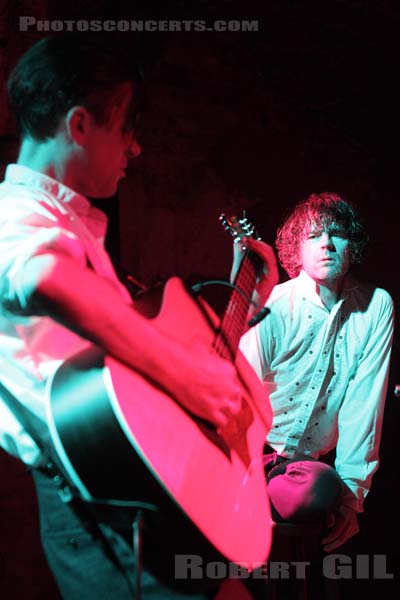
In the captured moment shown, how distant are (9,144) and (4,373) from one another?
127 cm

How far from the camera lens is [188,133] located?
2.88 meters

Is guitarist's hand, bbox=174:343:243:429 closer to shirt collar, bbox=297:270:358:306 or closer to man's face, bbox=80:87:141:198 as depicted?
man's face, bbox=80:87:141:198

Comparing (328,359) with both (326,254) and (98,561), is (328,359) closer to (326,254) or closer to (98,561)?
(326,254)

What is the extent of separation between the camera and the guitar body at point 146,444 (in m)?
1.36

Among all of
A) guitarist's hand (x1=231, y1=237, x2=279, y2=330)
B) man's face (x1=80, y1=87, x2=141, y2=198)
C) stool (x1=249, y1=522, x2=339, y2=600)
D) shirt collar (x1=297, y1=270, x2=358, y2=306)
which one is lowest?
stool (x1=249, y1=522, x2=339, y2=600)

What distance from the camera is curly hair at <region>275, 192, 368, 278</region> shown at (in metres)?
2.60

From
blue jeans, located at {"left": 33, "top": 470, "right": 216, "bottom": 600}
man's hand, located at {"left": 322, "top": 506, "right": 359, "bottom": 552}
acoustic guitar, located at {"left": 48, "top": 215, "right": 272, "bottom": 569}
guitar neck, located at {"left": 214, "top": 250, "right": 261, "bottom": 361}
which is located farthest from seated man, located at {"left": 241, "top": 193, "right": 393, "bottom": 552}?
blue jeans, located at {"left": 33, "top": 470, "right": 216, "bottom": 600}

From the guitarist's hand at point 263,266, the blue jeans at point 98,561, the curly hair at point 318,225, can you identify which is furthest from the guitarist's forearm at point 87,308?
the curly hair at point 318,225

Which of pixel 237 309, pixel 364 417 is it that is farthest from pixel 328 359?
pixel 237 309

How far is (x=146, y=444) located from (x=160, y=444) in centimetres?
5

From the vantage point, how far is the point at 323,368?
2535mm

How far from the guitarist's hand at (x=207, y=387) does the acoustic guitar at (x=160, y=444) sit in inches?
1.0

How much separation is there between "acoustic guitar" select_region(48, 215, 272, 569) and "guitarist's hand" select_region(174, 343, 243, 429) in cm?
2

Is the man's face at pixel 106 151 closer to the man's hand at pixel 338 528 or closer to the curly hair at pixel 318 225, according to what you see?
the curly hair at pixel 318 225
